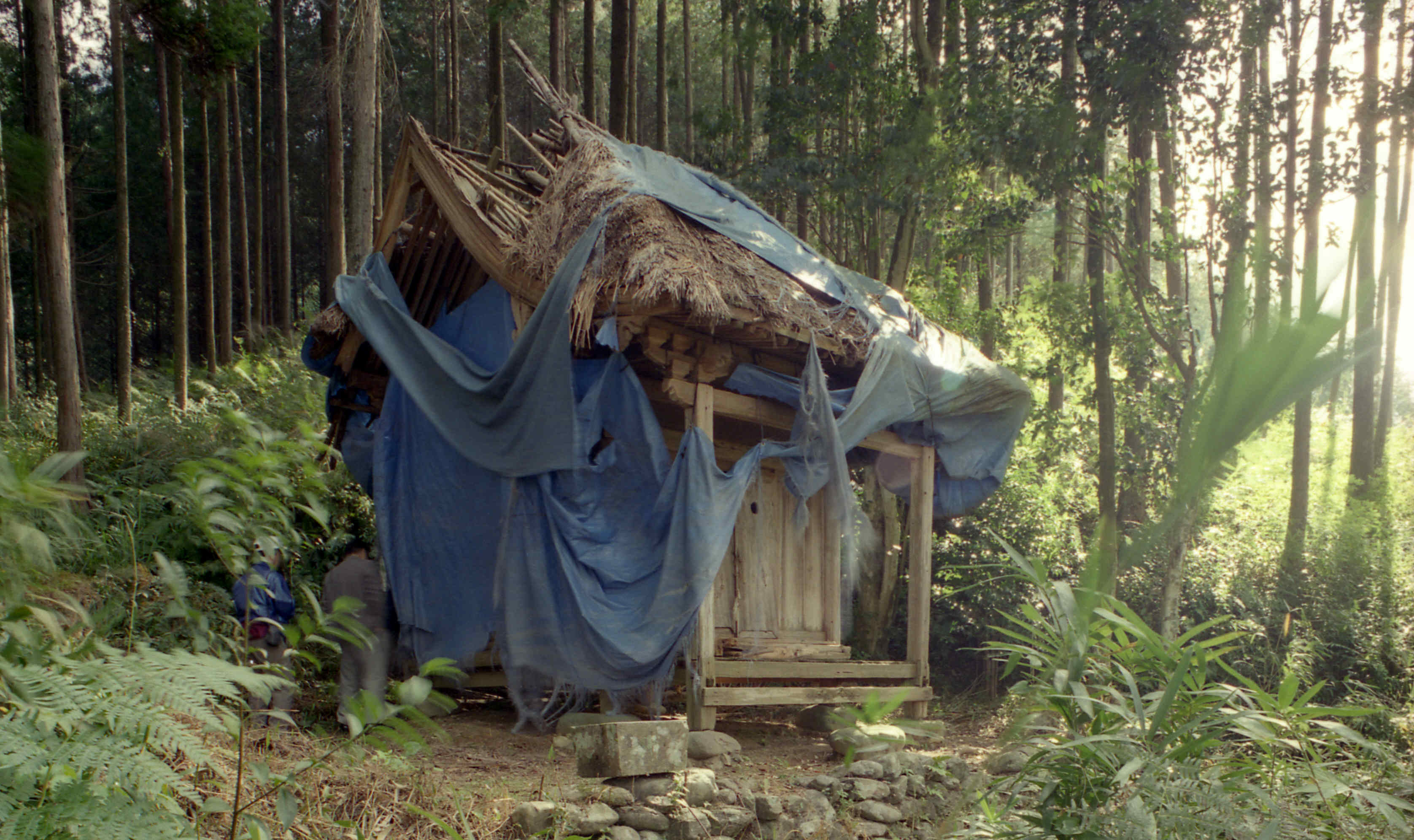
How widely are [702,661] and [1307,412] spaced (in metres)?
13.0

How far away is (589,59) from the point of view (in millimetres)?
16188

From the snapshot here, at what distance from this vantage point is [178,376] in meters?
15.2

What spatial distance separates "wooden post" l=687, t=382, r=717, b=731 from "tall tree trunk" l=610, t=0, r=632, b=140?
760 centimetres

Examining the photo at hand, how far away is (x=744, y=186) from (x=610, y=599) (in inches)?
357

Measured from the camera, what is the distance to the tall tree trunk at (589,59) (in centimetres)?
1609

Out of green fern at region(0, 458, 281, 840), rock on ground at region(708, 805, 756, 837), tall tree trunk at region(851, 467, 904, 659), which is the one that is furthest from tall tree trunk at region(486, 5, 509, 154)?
green fern at region(0, 458, 281, 840)

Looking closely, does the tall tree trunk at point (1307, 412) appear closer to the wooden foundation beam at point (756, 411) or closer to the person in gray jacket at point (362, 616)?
the wooden foundation beam at point (756, 411)

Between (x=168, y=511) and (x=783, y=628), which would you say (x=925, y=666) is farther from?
(x=168, y=511)

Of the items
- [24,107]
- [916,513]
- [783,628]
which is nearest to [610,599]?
[783,628]

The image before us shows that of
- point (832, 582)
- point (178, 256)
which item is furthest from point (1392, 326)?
point (178, 256)

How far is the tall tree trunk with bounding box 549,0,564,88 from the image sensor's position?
53.5 ft

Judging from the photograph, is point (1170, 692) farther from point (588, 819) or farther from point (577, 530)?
point (577, 530)

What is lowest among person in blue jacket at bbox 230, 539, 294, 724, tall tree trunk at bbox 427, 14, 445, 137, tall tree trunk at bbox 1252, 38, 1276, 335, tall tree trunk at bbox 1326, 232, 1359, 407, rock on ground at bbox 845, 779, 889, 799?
rock on ground at bbox 845, 779, 889, 799

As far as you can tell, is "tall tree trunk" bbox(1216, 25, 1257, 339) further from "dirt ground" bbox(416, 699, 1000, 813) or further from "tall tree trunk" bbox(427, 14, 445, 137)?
"tall tree trunk" bbox(427, 14, 445, 137)
